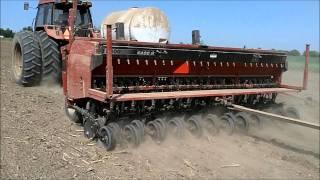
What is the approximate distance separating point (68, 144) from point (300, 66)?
26.8 metres

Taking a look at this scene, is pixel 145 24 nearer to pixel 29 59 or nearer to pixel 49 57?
pixel 49 57

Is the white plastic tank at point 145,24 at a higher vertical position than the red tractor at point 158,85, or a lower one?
higher

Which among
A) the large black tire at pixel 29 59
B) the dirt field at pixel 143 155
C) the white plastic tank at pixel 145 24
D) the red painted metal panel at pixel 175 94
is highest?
the white plastic tank at pixel 145 24

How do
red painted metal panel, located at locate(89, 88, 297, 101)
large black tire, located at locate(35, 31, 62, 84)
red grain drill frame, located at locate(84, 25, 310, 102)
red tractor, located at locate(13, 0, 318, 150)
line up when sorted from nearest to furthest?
red grain drill frame, located at locate(84, 25, 310, 102), red painted metal panel, located at locate(89, 88, 297, 101), red tractor, located at locate(13, 0, 318, 150), large black tire, located at locate(35, 31, 62, 84)

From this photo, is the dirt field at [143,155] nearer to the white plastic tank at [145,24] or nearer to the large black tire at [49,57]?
the large black tire at [49,57]

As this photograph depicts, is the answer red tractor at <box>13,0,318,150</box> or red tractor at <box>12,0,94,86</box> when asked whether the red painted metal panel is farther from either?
red tractor at <box>12,0,94,86</box>

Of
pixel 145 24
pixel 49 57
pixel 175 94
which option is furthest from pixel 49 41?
pixel 175 94

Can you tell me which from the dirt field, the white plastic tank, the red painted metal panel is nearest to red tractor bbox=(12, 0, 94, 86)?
the white plastic tank

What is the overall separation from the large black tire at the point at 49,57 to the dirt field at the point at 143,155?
166 centimetres

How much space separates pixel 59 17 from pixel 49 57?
1.07 metres

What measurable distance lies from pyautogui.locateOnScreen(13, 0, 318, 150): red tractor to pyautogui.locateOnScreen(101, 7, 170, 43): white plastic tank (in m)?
0.61

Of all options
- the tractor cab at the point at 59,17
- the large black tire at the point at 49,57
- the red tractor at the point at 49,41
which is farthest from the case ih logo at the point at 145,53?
the large black tire at the point at 49,57

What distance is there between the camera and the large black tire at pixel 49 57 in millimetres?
9312

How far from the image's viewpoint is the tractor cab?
9469mm
